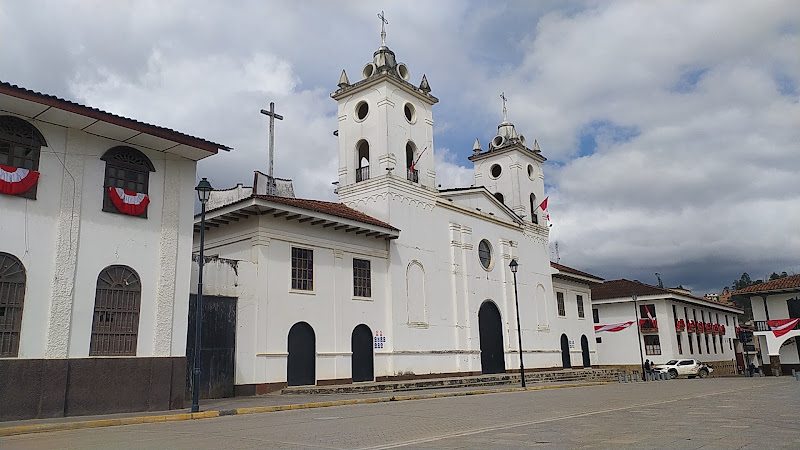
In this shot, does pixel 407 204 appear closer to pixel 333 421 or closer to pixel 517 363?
pixel 517 363

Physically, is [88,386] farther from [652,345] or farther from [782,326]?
[652,345]

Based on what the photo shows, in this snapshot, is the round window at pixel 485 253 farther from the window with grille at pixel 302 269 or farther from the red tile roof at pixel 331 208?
the window with grille at pixel 302 269

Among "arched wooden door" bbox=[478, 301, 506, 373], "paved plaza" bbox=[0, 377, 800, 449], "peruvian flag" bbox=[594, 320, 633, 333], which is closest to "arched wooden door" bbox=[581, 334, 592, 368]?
"peruvian flag" bbox=[594, 320, 633, 333]

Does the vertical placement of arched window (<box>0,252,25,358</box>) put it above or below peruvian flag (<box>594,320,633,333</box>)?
below

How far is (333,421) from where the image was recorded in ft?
39.6

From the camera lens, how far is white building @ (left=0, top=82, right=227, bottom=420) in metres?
13.3

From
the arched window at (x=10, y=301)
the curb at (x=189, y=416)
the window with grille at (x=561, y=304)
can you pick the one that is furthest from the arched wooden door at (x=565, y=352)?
the arched window at (x=10, y=301)

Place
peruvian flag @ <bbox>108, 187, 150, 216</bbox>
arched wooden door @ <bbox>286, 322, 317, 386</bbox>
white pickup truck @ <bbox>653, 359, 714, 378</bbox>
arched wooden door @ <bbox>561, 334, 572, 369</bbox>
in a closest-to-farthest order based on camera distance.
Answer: peruvian flag @ <bbox>108, 187, 150, 216</bbox>
arched wooden door @ <bbox>286, 322, 317, 386</bbox>
arched wooden door @ <bbox>561, 334, 572, 369</bbox>
white pickup truck @ <bbox>653, 359, 714, 378</bbox>

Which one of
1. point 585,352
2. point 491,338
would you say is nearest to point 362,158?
point 491,338

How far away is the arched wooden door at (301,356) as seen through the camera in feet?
72.3

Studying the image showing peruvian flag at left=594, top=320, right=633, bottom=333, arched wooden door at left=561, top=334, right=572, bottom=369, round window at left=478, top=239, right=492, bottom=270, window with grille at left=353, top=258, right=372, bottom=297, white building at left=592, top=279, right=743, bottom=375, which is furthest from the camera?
white building at left=592, top=279, right=743, bottom=375

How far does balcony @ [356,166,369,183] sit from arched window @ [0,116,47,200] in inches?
642

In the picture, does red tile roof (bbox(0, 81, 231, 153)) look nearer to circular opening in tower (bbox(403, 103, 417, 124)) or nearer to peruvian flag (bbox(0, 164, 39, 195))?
peruvian flag (bbox(0, 164, 39, 195))

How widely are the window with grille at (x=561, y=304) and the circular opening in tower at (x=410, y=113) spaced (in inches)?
650
